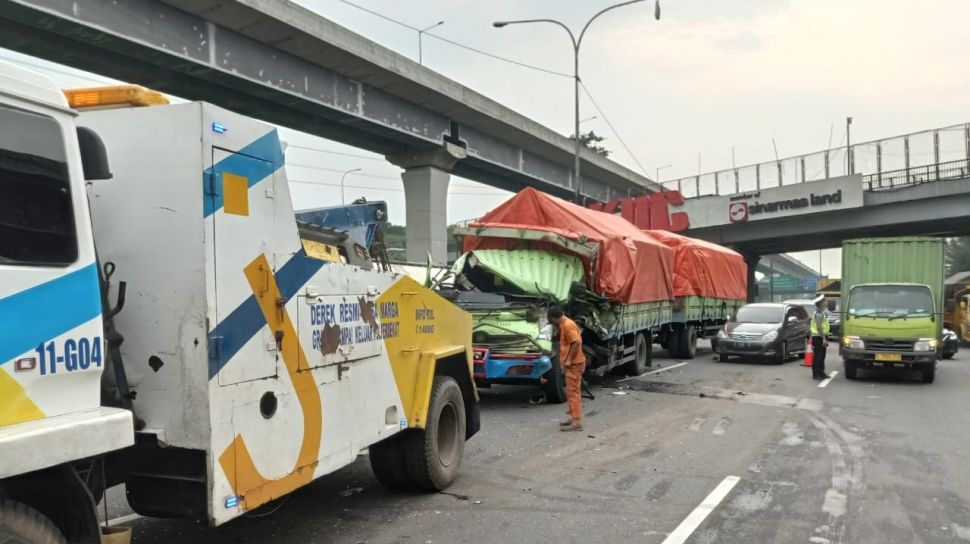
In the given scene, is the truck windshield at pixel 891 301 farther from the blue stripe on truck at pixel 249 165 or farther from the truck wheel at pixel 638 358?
the blue stripe on truck at pixel 249 165

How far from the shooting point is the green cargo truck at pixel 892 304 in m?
13.7

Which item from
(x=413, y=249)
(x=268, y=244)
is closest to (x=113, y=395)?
(x=268, y=244)

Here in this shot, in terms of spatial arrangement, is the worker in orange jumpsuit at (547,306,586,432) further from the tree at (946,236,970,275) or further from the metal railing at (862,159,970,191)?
the tree at (946,236,970,275)

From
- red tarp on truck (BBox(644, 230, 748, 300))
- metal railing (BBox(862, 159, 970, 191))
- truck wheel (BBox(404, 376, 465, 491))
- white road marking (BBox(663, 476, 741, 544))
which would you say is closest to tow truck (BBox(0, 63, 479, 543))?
truck wheel (BBox(404, 376, 465, 491))

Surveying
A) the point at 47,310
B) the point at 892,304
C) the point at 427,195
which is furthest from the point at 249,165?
the point at 427,195

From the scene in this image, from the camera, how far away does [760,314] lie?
18.9 meters

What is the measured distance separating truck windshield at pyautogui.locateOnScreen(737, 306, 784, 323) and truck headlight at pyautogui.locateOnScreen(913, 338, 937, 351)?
15.9 feet

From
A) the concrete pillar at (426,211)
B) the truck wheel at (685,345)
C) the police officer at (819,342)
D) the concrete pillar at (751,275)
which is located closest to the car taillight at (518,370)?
the police officer at (819,342)

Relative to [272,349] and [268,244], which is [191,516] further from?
[268,244]

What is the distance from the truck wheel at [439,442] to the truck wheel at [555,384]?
4427 mm

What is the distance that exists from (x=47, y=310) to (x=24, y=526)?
773 mm

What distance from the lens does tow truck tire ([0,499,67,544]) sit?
8.01 ft

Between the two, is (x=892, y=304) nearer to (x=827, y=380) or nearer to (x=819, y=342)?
(x=819, y=342)

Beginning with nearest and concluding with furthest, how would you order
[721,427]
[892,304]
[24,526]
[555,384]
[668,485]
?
[24,526]
[668,485]
[721,427]
[555,384]
[892,304]
